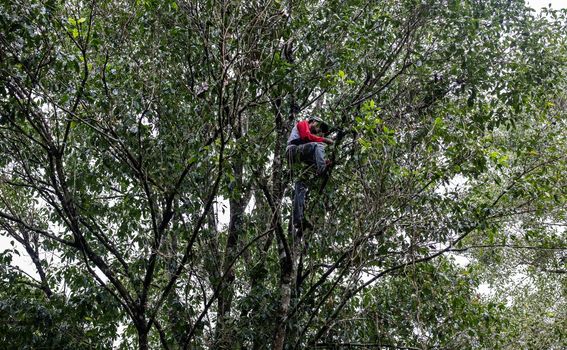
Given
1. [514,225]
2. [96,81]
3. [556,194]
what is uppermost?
[96,81]

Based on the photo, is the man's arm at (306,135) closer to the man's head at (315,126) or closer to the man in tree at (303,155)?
the man in tree at (303,155)

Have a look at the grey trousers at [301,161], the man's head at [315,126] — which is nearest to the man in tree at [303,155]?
the grey trousers at [301,161]

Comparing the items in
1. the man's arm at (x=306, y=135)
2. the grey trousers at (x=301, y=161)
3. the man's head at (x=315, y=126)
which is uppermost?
the man's head at (x=315, y=126)

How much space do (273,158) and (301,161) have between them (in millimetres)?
1051

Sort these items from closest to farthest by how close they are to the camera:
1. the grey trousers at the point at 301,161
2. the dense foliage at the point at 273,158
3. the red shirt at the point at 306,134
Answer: the dense foliage at the point at 273,158 < the grey trousers at the point at 301,161 < the red shirt at the point at 306,134

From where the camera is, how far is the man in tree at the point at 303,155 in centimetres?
695

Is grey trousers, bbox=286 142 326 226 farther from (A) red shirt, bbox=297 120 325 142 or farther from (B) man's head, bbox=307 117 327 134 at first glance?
(B) man's head, bbox=307 117 327 134

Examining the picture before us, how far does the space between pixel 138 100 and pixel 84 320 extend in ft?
8.62

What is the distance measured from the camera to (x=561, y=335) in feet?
28.3

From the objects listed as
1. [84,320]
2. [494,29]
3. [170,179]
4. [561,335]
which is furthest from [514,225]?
[84,320]

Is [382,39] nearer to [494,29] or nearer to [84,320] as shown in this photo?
[494,29]

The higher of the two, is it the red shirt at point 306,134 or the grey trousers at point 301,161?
the red shirt at point 306,134

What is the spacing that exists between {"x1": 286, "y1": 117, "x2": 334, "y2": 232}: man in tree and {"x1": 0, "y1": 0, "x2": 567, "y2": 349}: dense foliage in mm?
144

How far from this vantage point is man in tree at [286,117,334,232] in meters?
6.95
